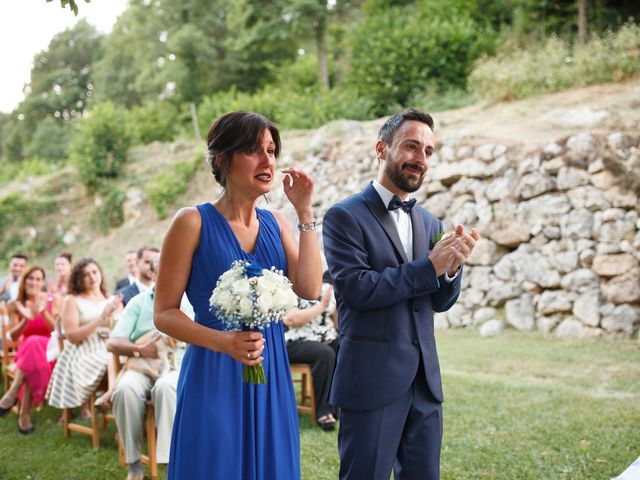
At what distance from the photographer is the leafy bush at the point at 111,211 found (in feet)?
57.4

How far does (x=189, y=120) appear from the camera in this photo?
23844mm

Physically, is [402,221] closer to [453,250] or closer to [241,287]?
[453,250]

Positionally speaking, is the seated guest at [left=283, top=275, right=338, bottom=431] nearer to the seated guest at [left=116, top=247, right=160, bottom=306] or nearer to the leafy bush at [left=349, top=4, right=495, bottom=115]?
the seated guest at [left=116, top=247, right=160, bottom=306]

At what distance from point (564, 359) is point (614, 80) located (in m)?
7.16

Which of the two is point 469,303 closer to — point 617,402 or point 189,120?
point 617,402

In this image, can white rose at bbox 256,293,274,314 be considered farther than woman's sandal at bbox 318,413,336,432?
No

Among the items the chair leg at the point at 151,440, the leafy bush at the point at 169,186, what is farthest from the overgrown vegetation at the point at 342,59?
the chair leg at the point at 151,440

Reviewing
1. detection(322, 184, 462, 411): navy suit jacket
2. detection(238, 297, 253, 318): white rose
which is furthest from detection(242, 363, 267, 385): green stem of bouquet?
detection(322, 184, 462, 411): navy suit jacket

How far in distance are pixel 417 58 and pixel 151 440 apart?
1505cm

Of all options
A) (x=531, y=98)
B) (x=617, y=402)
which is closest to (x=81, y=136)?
(x=531, y=98)

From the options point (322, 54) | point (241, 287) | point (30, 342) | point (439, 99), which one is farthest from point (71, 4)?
point (322, 54)

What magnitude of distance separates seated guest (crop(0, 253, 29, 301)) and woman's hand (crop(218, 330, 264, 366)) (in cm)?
736

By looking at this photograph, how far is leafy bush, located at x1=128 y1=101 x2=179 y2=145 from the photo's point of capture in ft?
76.6

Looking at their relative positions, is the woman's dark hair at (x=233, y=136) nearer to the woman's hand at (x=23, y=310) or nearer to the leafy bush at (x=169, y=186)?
the woman's hand at (x=23, y=310)
